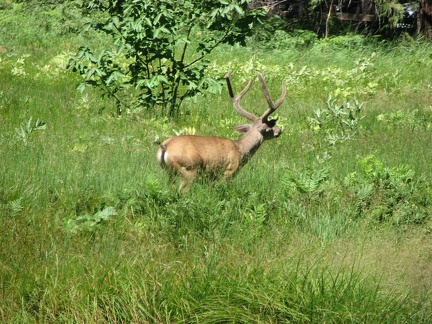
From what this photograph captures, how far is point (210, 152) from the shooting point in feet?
28.6

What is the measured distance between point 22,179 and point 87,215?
1.13 metres

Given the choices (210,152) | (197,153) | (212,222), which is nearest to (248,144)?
(210,152)

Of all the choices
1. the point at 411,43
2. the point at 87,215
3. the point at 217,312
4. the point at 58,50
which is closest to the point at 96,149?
the point at 87,215

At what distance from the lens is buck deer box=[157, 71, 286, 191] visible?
833cm

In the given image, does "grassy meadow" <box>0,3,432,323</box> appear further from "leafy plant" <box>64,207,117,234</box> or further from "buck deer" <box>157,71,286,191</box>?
"buck deer" <box>157,71,286,191</box>

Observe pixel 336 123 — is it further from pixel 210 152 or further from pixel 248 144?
pixel 210 152

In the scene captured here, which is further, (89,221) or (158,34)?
(158,34)

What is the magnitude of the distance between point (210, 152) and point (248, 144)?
2.99 ft

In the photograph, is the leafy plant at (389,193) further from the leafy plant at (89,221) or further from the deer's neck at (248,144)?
the leafy plant at (89,221)

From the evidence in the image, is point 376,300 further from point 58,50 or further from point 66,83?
point 58,50

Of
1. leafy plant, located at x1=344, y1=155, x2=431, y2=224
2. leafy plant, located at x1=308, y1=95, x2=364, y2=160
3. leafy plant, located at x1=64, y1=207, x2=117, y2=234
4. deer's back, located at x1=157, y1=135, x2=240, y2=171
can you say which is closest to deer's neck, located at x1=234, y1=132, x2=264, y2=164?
deer's back, located at x1=157, y1=135, x2=240, y2=171

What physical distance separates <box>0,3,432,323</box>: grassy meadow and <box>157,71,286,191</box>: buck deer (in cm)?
19

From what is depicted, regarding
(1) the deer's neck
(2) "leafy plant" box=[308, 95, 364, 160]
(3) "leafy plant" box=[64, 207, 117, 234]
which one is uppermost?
(3) "leafy plant" box=[64, 207, 117, 234]

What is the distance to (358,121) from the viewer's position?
12.1 meters
